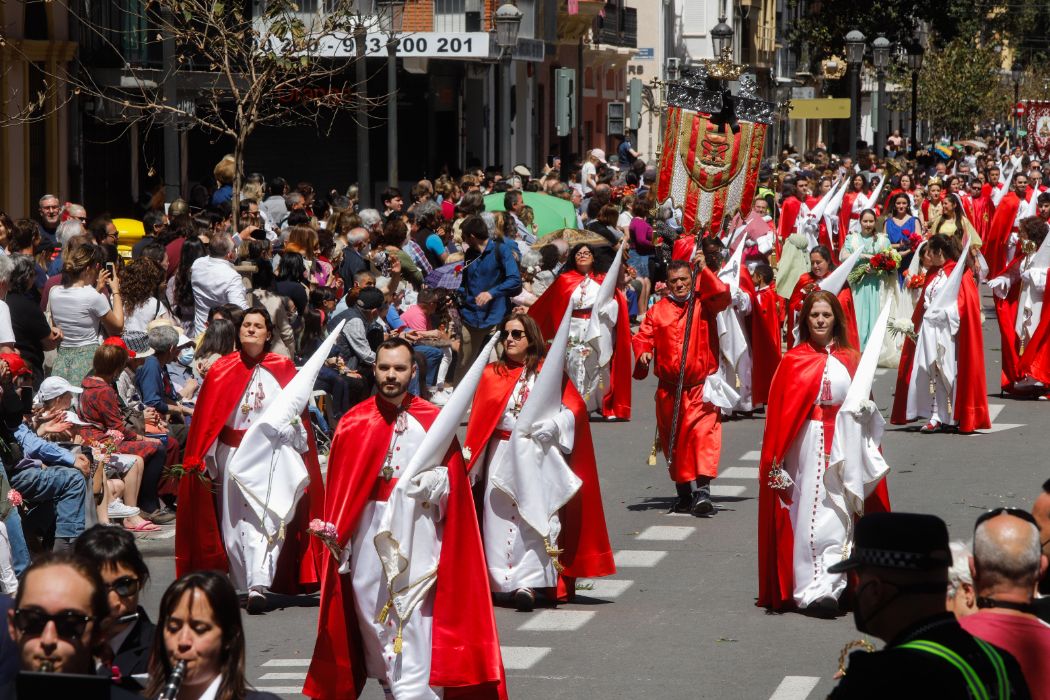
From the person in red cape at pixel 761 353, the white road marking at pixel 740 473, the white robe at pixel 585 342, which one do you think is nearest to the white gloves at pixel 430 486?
the white road marking at pixel 740 473

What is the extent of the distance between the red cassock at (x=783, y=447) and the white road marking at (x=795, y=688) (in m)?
1.34

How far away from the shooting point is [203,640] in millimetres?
5164

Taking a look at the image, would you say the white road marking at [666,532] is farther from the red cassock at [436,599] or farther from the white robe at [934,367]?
the white robe at [934,367]

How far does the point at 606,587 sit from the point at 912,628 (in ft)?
21.8

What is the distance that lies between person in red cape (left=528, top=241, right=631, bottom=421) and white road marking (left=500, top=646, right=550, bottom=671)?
6961 mm

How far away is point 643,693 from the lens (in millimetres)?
8609

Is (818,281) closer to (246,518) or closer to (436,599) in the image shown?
(246,518)

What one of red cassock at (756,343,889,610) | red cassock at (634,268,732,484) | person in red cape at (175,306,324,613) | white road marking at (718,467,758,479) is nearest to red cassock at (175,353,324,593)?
person in red cape at (175,306,324,613)

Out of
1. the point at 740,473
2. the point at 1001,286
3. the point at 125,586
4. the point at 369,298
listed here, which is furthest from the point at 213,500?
the point at 1001,286

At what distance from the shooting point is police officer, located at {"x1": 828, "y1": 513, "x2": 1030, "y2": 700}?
4.06 meters

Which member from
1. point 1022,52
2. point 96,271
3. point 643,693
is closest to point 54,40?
point 96,271

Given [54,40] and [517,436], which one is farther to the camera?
[54,40]

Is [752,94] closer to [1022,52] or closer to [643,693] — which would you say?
[643,693]

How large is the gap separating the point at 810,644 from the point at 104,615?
543cm
